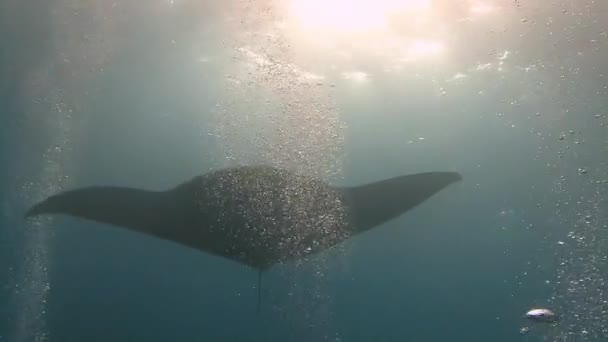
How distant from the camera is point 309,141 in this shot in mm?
15773

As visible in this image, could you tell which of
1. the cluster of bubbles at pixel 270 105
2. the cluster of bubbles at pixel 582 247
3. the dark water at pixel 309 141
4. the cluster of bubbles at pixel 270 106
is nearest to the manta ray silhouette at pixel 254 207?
the cluster of bubbles at pixel 270 105

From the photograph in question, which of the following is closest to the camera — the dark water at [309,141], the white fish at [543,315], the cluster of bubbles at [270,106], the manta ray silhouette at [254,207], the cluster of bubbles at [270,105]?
the manta ray silhouette at [254,207]

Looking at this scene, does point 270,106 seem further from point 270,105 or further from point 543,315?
point 543,315

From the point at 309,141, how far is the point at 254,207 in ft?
23.8

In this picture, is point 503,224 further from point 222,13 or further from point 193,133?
point 222,13

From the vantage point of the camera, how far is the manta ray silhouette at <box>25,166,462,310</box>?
26.9ft

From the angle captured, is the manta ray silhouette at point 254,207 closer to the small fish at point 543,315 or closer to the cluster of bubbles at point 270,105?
the cluster of bubbles at point 270,105

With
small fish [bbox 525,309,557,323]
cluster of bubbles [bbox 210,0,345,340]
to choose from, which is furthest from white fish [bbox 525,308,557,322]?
cluster of bubbles [bbox 210,0,345,340]

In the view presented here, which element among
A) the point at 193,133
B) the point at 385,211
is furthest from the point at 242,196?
the point at 193,133

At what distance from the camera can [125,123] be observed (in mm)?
16812

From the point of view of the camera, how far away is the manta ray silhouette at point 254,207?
8.20 m

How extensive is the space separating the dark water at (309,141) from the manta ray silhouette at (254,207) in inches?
219

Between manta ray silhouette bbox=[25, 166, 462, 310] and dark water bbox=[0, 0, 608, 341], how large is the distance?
18.2ft

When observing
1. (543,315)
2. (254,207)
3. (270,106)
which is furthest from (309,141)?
(543,315)
